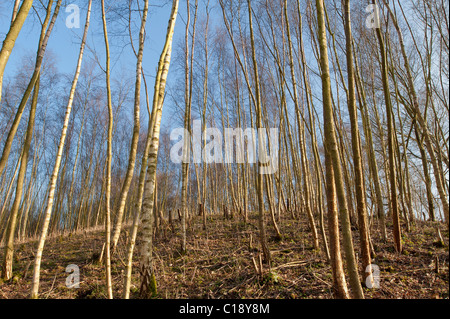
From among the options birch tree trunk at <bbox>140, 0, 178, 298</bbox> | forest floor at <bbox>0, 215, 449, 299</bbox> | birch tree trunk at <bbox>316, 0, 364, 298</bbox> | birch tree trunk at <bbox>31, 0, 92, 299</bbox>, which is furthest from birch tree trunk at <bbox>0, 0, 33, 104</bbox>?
birch tree trunk at <bbox>316, 0, 364, 298</bbox>

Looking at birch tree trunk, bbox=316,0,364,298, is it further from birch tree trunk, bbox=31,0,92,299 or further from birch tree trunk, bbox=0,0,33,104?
birch tree trunk, bbox=31,0,92,299

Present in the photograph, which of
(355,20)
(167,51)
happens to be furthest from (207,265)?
(355,20)

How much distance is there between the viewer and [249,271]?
3.74 meters

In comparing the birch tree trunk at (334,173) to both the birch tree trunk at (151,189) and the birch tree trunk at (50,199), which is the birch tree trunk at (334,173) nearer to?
the birch tree trunk at (151,189)

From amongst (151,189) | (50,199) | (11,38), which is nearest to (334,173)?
(151,189)

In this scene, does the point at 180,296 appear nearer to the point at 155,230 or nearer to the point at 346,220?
the point at 346,220

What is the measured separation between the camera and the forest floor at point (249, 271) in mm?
3047

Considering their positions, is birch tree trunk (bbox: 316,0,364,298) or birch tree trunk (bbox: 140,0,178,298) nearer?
birch tree trunk (bbox: 316,0,364,298)

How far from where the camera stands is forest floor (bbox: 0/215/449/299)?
305cm

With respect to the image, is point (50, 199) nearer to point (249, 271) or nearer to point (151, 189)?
point (151, 189)

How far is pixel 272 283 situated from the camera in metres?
3.33

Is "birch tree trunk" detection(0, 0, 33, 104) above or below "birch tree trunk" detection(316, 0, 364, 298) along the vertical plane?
above

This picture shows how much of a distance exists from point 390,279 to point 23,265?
6.50 m

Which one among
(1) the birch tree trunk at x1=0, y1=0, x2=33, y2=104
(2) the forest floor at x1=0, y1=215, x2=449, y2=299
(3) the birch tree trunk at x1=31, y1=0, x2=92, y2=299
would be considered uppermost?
(1) the birch tree trunk at x1=0, y1=0, x2=33, y2=104
